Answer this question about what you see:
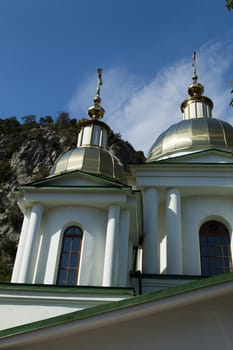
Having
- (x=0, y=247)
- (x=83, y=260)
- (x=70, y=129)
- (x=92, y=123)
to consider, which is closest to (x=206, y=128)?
(x=92, y=123)

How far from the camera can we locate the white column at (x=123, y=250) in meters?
9.62

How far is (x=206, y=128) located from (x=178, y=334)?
11417mm

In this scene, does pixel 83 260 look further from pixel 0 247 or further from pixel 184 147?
pixel 0 247

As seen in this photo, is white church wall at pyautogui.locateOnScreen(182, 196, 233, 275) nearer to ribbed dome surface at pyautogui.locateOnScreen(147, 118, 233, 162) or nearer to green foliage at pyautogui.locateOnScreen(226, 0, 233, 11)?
ribbed dome surface at pyautogui.locateOnScreen(147, 118, 233, 162)

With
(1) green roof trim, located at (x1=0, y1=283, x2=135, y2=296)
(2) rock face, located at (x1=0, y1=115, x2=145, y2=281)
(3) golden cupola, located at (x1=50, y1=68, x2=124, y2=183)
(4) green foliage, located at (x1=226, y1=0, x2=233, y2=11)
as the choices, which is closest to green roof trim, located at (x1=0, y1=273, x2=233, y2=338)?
(1) green roof trim, located at (x1=0, y1=283, x2=135, y2=296)

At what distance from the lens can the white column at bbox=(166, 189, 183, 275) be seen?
37.1 feet

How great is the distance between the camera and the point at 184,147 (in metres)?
15.0

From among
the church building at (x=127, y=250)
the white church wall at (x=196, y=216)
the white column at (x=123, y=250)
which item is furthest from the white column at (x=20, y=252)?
the white church wall at (x=196, y=216)

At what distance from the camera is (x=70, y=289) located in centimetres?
860

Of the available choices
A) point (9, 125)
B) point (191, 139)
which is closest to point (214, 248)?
point (191, 139)

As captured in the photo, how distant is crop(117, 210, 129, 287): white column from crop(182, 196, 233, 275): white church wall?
241 centimetres

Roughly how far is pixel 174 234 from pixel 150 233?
68cm

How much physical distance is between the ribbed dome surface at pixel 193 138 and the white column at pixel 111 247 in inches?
215

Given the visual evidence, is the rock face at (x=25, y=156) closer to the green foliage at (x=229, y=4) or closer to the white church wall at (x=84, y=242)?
the white church wall at (x=84, y=242)
